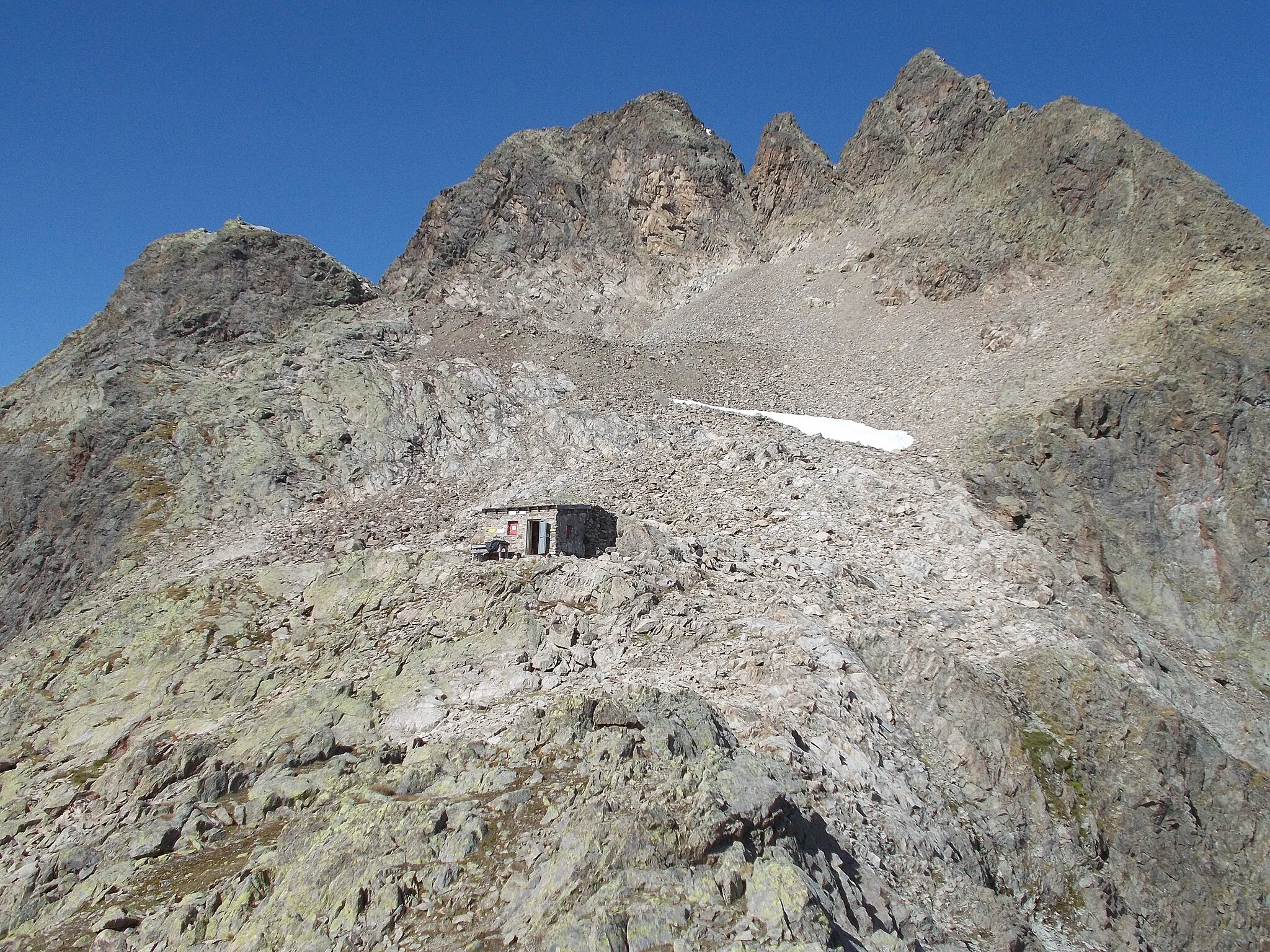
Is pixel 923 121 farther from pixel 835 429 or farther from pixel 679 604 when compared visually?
pixel 679 604

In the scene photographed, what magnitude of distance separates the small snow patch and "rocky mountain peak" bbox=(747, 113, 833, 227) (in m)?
29.3

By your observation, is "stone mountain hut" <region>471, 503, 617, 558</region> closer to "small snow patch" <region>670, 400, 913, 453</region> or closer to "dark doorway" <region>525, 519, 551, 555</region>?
"dark doorway" <region>525, 519, 551, 555</region>

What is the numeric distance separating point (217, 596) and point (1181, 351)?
3677cm

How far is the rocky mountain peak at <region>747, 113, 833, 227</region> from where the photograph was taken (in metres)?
61.3

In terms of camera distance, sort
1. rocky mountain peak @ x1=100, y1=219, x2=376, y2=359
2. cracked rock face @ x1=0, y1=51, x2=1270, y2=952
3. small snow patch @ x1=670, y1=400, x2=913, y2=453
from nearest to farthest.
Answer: cracked rock face @ x1=0, y1=51, x2=1270, y2=952 < small snow patch @ x1=670, y1=400, x2=913, y2=453 < rocky mountain peak @ x1=100, y1=219, x2=376, y2=359

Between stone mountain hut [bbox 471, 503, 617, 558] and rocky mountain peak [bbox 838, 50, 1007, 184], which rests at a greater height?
rocky mountain peak [bbox 838, 50, 1007, 184]

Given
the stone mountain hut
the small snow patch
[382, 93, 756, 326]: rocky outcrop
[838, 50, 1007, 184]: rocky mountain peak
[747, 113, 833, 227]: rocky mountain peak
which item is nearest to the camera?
the stone mountain hut

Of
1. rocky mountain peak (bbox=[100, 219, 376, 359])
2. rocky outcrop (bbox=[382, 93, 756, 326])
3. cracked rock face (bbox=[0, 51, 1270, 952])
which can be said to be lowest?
cracked rock face (bbox=[0, 51, 1270, 952])

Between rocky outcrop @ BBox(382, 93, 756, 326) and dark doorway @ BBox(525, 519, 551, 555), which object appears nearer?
dark doorway @ BBox(525, 519, 551, 555)

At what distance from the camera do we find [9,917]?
13.6 metres

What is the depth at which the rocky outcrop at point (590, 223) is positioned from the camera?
56.0m

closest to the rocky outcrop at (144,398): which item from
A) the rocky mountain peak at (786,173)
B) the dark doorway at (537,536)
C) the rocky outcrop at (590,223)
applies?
the rocky outcrop at (590,223)

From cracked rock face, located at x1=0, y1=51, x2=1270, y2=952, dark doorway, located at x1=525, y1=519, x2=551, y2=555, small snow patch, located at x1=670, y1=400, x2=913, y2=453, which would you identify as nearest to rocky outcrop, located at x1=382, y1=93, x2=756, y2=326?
cracked rock face, located at x1=0, y1=51, x2=1270, y2=952

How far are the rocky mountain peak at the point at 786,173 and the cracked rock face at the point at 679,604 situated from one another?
34.2 feet
